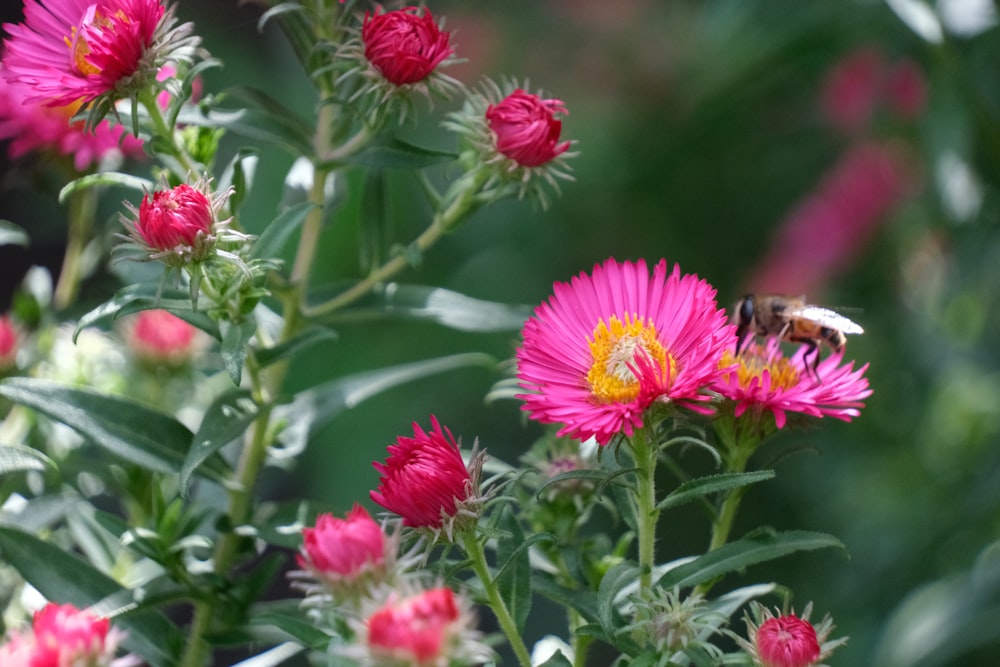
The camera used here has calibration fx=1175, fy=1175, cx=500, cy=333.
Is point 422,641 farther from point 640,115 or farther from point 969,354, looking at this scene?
point 640,115

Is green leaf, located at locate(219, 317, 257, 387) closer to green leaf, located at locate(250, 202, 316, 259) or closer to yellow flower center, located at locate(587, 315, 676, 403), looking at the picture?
green leaf, located at locate(250, 202, 316, 259)

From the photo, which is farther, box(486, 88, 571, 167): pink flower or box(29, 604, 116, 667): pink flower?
box(486, 88, 571, 167): pink flower

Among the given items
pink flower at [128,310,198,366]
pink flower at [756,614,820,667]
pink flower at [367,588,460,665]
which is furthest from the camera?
pink flower at [128,310,198,366]

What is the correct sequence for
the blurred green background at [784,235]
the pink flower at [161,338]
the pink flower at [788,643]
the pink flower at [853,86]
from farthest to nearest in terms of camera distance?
1. the pink flower at [853,86]
2. the blurred green background at [784,235]
3. the pink flower at [161,338]
4. the pink flower at [788,643]

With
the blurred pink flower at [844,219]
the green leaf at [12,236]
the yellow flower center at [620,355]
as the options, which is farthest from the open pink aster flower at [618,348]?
the blurred pink flower at [844,219]

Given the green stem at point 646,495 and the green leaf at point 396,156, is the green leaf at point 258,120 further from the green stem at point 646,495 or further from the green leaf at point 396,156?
the green stem at point 646,495

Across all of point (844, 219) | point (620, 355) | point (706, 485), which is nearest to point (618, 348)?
point (620, 355)

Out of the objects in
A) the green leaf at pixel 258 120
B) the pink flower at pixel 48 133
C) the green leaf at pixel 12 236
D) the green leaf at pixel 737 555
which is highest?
the green leaf at pixel 258 120

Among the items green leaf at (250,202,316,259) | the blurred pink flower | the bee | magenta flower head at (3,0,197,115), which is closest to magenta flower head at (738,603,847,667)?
the bee
